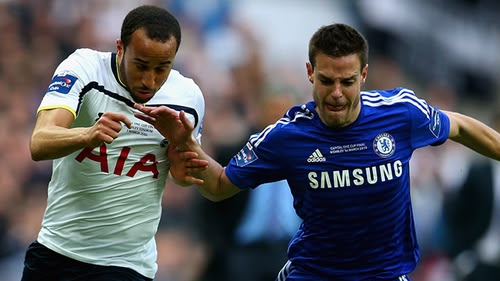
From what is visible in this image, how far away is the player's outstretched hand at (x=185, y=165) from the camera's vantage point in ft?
18.3

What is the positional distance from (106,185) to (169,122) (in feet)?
1.77

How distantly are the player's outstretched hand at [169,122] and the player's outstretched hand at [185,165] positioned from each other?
0.28ft

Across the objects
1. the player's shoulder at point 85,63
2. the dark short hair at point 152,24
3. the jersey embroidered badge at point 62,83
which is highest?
the dark short hair at point 152,24

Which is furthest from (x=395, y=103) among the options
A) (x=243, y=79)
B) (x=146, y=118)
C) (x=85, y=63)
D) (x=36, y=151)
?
(x=243, y=79)

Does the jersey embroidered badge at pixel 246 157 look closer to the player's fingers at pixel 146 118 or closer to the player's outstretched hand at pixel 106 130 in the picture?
the player's fingers at pixel 146 118

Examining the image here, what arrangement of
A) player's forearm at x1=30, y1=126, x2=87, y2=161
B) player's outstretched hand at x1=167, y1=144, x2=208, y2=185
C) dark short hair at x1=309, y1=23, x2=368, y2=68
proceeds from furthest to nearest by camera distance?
player's outstretched hand at x1=167, y1=144, x2=208, y2=185, dark short hair at x1=309, y1=23, x2=368, y2=68, player's forearm at x1=30, y1=126, x2=87, y2=161

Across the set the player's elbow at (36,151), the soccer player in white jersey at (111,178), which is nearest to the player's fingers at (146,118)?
the soccer player in white jersey at (111,178)

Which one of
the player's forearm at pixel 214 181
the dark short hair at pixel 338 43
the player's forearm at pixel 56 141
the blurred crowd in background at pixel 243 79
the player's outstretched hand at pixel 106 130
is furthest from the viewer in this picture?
the blurred crowd in background at pixel 243 79

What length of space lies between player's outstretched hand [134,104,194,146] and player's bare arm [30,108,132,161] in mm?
349

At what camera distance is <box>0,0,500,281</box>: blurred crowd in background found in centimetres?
906

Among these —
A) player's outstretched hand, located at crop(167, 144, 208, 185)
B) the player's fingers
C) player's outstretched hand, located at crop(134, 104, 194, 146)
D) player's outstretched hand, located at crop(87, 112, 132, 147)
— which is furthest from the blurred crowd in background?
player's outstretched hand, located at crop(87, 112, 132, 147)

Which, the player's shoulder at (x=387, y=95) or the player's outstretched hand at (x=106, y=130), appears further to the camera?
the player's shoulder at (x=387, y=95)

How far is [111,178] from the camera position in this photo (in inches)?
221

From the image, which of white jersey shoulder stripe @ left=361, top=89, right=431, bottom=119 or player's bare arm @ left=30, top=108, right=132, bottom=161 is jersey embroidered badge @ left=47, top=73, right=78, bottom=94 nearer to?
player's bare arm @ left=30, top=108, right=132, bottom=161
